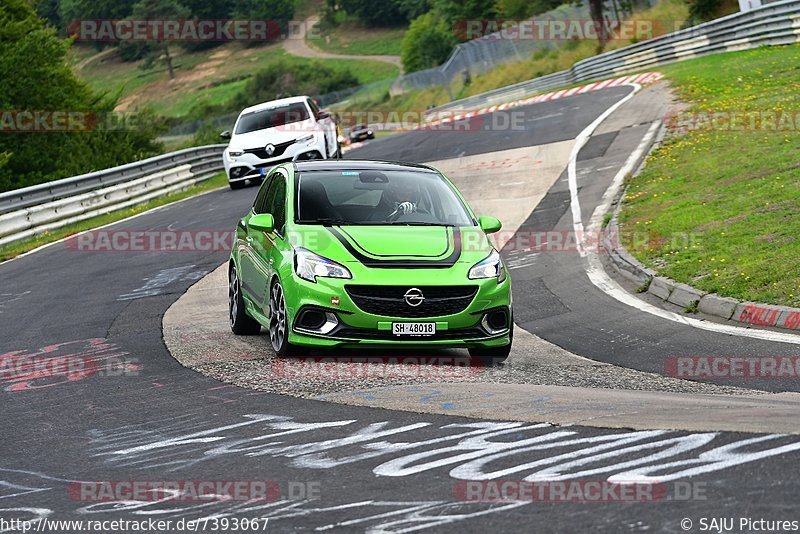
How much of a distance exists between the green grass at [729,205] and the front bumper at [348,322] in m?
3.45

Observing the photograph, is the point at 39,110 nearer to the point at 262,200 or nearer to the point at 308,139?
the point at 308,139

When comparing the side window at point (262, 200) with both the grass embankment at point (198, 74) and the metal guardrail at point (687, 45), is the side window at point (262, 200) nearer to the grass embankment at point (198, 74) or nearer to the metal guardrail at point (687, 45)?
the metal guardrail at point (687, 45)

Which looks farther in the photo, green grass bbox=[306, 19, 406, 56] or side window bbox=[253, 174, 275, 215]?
green grass bbox=[306, 19, 406, 56]

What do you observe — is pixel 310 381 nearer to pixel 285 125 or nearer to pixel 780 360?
pixel 780 360

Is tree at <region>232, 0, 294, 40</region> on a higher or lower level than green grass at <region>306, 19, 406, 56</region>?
higher

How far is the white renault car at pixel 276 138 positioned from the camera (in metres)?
27.8

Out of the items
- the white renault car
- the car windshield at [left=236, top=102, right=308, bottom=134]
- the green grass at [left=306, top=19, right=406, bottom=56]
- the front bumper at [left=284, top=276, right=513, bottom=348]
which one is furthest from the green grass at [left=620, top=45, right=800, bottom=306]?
the green grass at [left=306, top=19, right=406, bottom=56]

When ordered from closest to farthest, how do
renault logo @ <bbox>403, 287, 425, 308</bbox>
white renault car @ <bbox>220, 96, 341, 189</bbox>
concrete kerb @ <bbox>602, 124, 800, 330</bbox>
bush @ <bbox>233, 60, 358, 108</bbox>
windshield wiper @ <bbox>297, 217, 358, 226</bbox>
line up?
renault logo @ <bbox>403, 287, 425, 308</bbox> → windshield wiper @ <bbox>297, 217, 358, 226</bbox> → concrete kerb @ <bbox>602, 124, 800, 330</bbox> → white renault car @ <bbox>220, 96, 341, 189</bbox> → bush @ <bbox>233, 60, 358, 108</bbox>

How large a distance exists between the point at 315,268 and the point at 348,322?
0.55 m

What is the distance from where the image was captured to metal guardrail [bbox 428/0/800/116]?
36219mm

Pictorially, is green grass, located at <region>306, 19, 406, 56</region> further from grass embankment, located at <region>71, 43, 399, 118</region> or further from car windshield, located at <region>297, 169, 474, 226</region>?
car windshield, located at <region>297, 169, 474, 226</region>

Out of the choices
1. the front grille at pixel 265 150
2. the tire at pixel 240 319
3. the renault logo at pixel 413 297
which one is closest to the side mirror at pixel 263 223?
the tire at pixel 240 319

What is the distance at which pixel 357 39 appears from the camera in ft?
548

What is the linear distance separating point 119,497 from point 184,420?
182cm
